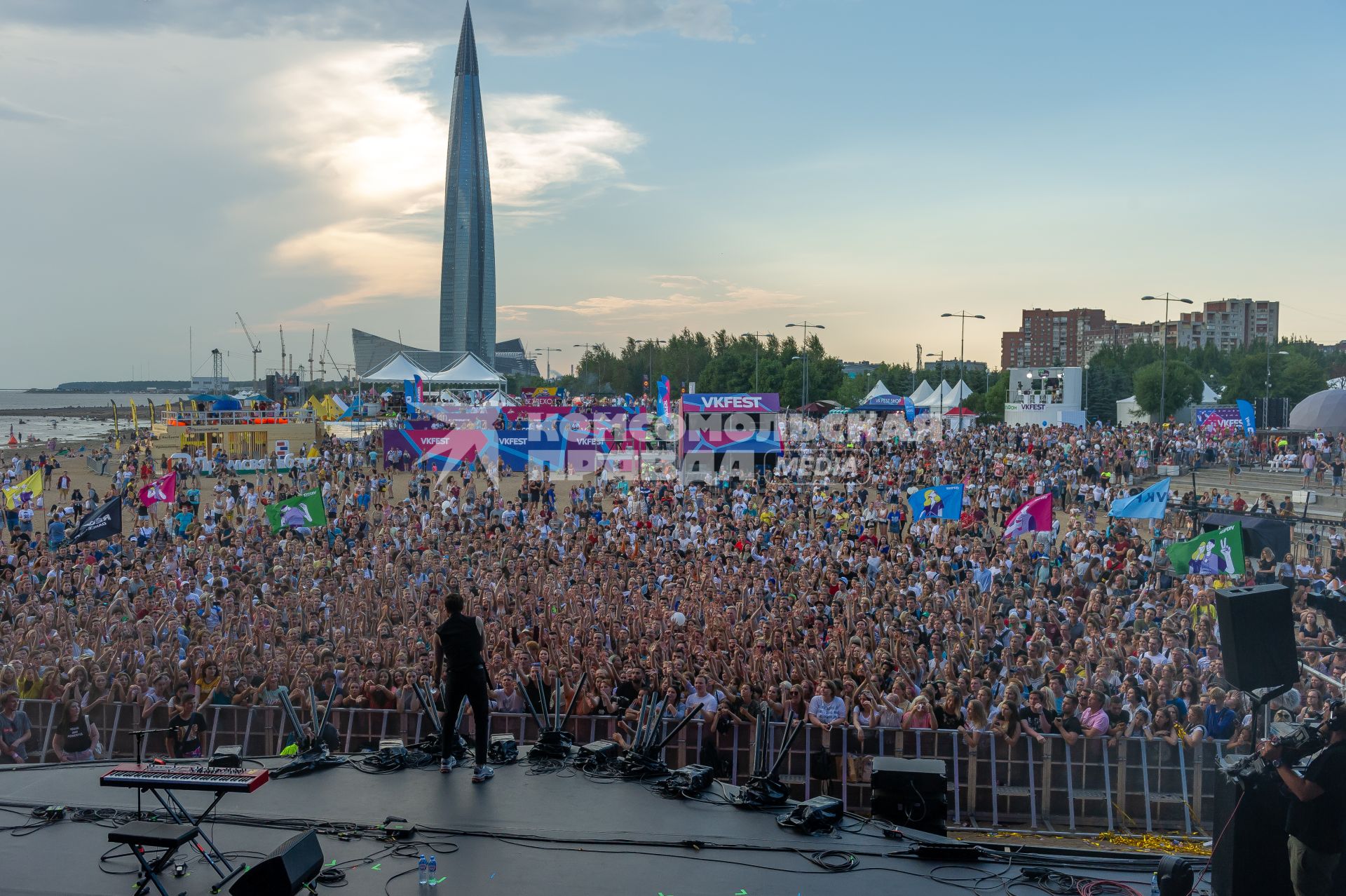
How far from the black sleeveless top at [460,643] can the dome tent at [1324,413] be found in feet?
147

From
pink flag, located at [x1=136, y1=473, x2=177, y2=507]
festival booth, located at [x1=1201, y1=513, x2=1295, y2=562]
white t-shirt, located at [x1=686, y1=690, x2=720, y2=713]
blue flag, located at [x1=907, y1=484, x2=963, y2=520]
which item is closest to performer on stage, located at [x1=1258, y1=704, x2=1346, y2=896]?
white t-shirt, located at [x1=686, y1=690, x2=720, y2=713]

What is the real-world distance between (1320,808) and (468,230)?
7426 inches

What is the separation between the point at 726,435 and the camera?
30391mm

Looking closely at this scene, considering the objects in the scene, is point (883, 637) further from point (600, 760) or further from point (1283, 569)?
point (1283, 569)

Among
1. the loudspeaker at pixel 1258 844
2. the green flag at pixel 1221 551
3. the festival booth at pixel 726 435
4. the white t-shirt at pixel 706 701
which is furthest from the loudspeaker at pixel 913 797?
the festival booth at pixel 726 435

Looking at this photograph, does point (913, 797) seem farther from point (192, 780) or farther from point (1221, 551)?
point (1221, 551)

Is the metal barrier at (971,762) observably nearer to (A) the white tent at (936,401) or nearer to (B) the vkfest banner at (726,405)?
(B) the vkfest banner at (726,405)

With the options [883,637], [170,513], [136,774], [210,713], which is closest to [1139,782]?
[883,637]

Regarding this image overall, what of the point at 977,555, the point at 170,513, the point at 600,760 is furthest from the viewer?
the point at 170,513

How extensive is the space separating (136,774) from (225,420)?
45113mm

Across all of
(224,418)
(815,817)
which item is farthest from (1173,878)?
(224,418)

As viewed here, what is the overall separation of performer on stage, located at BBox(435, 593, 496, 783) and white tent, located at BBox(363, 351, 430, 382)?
53103 millimetres

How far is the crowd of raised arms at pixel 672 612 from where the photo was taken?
857 cm

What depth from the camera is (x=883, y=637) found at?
1139 cm
